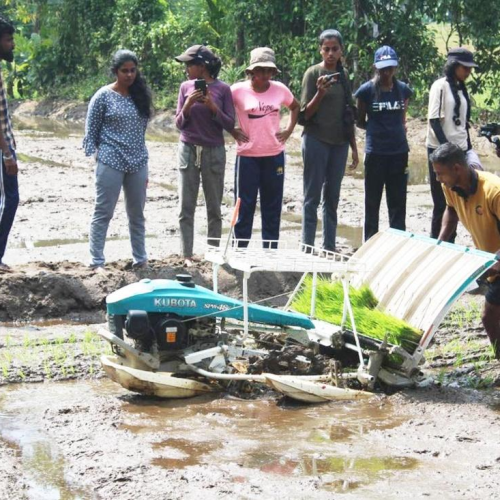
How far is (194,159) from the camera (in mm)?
9094

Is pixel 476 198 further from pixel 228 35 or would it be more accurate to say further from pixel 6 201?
pixel 228 35

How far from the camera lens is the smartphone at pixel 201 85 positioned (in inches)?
343

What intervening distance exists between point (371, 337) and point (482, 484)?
5.65 feet

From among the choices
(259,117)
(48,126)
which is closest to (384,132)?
(259,117)

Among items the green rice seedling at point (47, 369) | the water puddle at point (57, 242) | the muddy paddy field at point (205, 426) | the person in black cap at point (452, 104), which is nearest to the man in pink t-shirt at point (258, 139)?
the muddy paddy field at point (205, 426)

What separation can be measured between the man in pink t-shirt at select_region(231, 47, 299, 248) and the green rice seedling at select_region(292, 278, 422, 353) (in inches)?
66.2

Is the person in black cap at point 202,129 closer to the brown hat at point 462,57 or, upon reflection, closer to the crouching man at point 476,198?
the brown hat at point 462,57

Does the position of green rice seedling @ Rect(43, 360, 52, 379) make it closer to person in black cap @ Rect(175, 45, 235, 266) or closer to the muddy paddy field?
the muddy paddy field

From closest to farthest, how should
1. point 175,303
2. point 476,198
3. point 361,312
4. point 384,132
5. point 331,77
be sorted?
point 175,303 → point 476,198 → point 361,312 → point 331,77 → point 384,132

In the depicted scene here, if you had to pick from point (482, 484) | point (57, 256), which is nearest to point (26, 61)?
point (57, 256)

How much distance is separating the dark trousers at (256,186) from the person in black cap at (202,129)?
0.21 metres

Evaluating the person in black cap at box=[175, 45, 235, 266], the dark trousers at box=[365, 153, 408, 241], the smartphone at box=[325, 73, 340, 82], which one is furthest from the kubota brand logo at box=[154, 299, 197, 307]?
the dark trousers at box=[365, 153, 408, 241]

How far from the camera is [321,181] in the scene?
9508mm

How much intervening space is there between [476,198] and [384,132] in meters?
3.16
